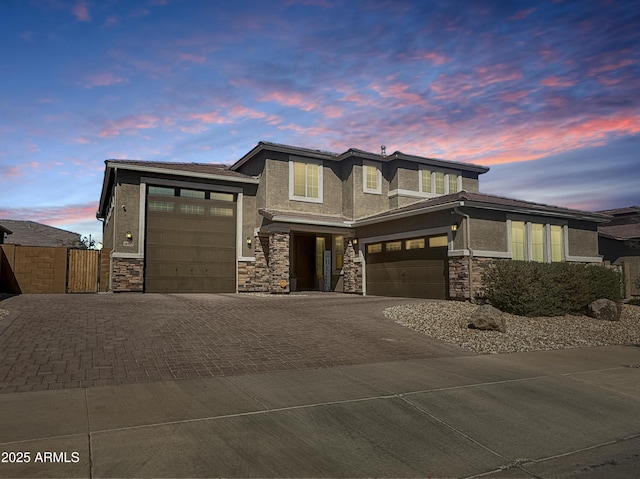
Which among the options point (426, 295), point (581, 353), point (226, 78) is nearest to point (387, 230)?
point (426, 295)

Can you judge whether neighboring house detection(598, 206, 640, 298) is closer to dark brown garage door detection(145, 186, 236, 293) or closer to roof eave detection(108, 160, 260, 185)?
roof eave detection(108, 160, 260, 185)

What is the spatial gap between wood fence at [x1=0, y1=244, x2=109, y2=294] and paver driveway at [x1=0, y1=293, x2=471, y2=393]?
163 inches

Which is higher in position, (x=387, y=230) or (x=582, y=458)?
(x=387, y=230)

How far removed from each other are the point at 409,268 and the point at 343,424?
47.1 feet

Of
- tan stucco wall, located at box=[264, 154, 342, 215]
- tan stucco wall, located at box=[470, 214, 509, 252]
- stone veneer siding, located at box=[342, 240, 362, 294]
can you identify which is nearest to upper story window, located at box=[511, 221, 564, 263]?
tan stucco wall, located at box=[470, 214, 509, 252]

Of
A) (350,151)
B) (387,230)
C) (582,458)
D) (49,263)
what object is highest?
(350,151)

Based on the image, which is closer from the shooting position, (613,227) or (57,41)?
(57,41)

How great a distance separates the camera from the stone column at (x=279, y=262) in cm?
1969

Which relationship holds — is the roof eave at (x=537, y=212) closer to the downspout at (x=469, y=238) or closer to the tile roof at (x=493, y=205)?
the tile roof at (x=493, y=205)

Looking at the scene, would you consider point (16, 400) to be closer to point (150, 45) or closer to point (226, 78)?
point (150, 45)

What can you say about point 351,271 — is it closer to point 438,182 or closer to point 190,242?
point 438,182

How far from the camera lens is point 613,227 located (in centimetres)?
3072

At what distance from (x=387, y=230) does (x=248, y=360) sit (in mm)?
13257

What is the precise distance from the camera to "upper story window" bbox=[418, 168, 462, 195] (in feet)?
77.9
